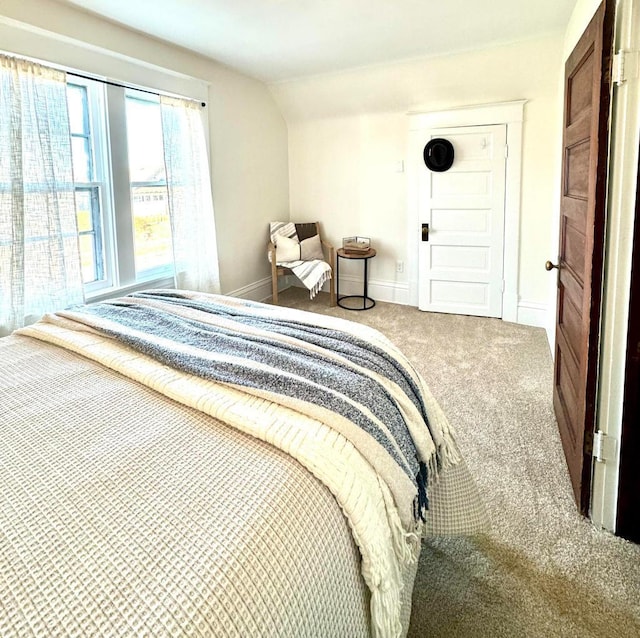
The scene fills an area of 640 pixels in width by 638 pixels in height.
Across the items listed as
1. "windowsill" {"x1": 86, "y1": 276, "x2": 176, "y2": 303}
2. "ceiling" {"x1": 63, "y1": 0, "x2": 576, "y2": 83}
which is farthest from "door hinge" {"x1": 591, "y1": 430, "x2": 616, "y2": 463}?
"windowsill" {"x1": 86, "y1": 276, "x2": 176, "y2": 303}

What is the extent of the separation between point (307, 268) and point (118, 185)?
1966 millimetres

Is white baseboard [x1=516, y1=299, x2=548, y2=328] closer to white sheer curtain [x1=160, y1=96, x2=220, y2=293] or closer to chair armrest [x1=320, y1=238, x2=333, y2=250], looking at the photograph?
chair armrest [x1=320, y1=238, x2=333, y2=250]

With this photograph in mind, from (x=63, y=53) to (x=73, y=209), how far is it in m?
0.94

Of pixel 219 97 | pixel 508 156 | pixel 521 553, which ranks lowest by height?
pixel 521 553

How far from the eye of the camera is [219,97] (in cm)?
431

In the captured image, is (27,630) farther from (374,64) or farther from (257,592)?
(374,64)

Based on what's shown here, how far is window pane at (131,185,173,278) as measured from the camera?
148 inches

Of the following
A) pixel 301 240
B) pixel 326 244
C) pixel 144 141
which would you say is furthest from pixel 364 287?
pixel 144 141

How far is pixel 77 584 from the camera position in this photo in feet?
2.29

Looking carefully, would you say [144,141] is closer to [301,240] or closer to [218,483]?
[301,240]

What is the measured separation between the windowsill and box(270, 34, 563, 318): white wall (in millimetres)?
2072

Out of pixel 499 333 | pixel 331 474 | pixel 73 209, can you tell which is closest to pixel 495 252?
pixel 499 333

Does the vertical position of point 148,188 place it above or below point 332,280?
above

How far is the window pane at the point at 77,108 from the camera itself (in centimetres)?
320
